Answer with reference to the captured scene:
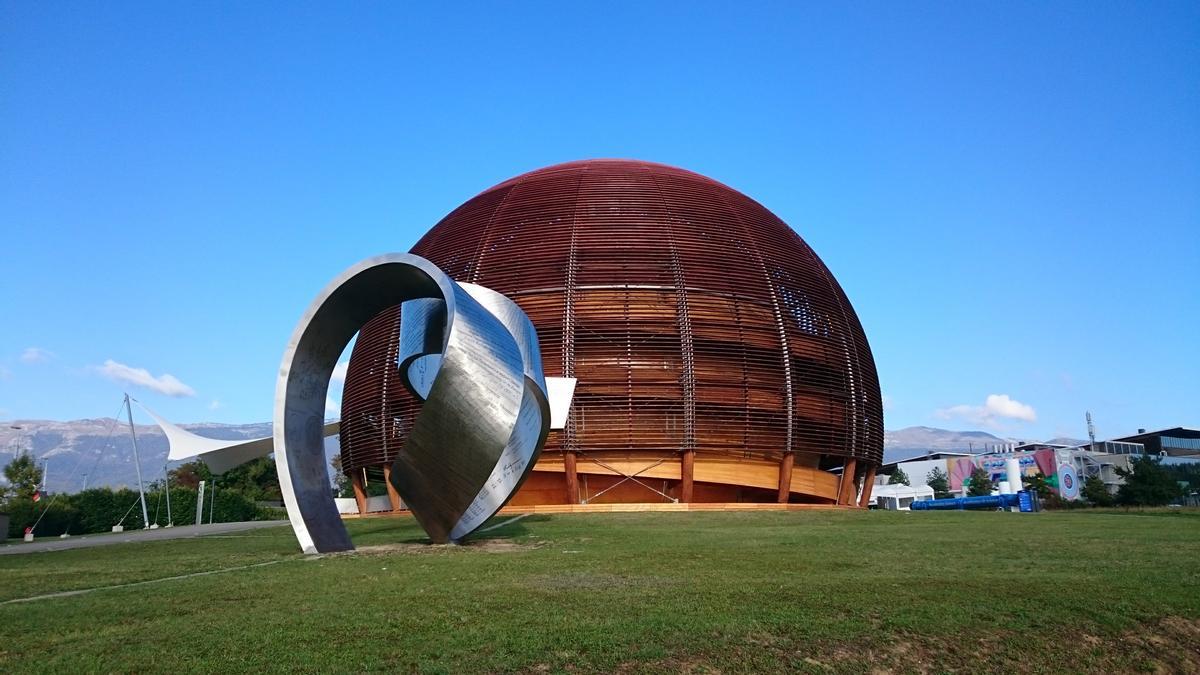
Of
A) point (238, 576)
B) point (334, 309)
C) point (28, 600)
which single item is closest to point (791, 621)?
point (238, 576)

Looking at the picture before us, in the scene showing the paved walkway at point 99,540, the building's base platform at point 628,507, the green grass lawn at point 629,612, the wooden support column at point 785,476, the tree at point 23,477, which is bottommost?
the green grass lawn at point 629,612

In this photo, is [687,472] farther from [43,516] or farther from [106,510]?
[106,510]

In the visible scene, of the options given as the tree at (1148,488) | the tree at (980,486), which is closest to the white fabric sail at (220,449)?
the tree at (1148,488)

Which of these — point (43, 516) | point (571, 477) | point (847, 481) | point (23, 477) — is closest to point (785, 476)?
point (847, 481)

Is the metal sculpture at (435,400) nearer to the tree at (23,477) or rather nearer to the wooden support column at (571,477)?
the wooden support column at (571,477)

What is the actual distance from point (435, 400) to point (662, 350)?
1843 centimetres

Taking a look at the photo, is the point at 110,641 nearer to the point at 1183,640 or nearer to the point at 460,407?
the point at 460,407

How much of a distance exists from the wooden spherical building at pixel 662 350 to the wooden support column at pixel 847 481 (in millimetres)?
98

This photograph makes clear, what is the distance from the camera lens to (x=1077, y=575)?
40.1 ft

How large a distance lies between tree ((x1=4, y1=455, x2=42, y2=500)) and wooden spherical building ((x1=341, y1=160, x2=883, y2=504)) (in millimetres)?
30542

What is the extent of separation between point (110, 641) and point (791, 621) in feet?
20.8

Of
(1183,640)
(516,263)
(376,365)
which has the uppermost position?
(516,263)

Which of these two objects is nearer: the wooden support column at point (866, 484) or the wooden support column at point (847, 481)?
the wooden support column at point (847, 481)

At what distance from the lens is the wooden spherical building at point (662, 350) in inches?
1250
